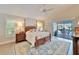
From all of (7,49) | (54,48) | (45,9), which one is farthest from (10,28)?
(54,48)

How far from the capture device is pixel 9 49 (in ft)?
5.28

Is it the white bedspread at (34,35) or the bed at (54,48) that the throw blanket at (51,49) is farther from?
the white bedspread at (34,35)

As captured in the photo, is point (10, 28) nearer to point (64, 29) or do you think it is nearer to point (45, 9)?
point (45, 9)

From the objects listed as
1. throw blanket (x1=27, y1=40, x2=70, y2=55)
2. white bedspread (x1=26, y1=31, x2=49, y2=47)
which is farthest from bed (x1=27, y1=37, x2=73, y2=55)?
white bedspread (x1=26, y1=31, x2=49, y2=47)

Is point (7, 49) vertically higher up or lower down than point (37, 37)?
lower down

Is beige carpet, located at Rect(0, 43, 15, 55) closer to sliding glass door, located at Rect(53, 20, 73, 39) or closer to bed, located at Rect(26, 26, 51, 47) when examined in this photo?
bed, located at Rect(26, 26, 51, 47)

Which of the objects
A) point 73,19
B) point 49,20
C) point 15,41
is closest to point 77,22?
point 73,19

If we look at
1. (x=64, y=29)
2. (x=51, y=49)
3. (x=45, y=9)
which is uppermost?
(x=45, y=9)

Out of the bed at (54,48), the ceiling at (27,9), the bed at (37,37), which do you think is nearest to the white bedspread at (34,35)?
the bed at (37,37)

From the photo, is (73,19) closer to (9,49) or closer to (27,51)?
(27,51)

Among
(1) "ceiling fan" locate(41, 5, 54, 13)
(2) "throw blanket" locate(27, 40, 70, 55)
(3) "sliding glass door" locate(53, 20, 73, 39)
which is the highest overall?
(1) "ceiling fan" locate(41, 5, 54, 13)

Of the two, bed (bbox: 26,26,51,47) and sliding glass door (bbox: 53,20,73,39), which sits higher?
sliding glass door (bbox: 53,20,73,39)

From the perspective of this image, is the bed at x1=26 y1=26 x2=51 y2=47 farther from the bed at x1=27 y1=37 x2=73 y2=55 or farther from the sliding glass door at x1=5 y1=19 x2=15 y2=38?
the sliding glass door at x1=5 y1=19 x2=15 y2=38
